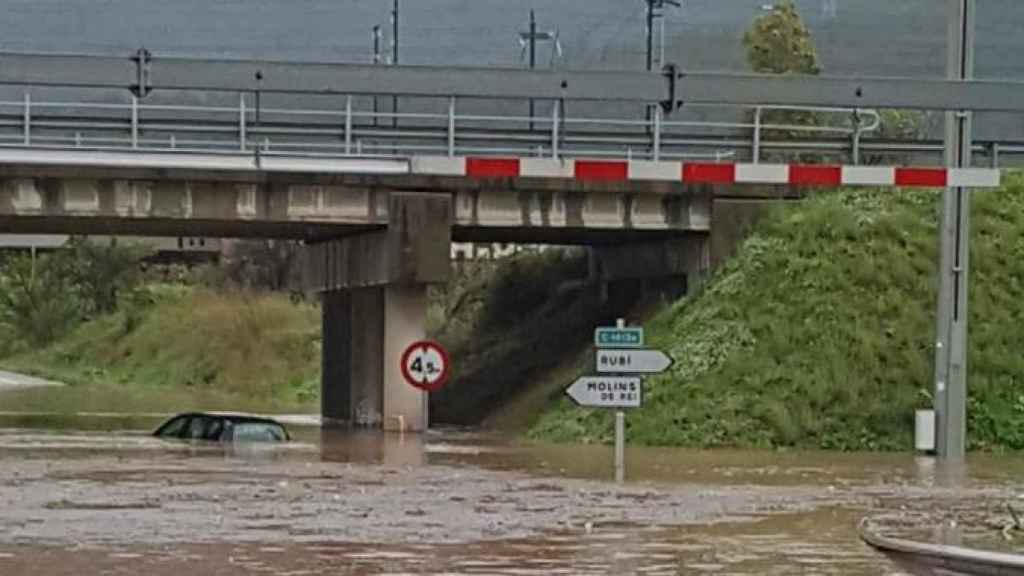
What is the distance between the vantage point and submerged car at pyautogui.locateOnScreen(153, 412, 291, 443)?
37.2m

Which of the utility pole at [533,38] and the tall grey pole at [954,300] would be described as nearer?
the tall grey pole at [954,300]

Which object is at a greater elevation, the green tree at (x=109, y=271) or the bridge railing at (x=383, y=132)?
the bridge railing at (x=383, y=132)

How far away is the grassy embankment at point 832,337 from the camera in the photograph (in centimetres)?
3794

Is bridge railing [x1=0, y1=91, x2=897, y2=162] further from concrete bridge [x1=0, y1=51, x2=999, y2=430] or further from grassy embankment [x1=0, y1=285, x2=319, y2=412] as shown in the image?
grassy embankment [x1=0, y1=285, x2=319, y2=412]

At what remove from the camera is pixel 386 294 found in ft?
143

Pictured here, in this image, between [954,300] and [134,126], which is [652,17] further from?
[954,300]

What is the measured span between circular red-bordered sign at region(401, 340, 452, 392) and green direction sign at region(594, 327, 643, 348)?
34.5ft

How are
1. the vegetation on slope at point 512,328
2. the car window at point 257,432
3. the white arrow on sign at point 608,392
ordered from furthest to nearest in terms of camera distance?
the vegetation on slope at point 512,328, the car window at point 257,432, the white arrow on sign at point 608,392

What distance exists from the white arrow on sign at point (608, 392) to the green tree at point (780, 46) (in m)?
26.9

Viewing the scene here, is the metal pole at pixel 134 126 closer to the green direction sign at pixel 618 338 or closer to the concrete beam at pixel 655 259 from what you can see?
the concrete beam at pixel 655 259

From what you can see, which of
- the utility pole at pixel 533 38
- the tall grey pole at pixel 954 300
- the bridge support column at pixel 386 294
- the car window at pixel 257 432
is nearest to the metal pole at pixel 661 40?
the utility pole at pixel 533 38

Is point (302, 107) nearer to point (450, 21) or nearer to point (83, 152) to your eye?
point (450, 21)

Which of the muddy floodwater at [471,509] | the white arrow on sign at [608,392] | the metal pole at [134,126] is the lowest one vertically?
the muddy floodwater at [471,509]

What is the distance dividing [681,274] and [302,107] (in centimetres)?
1007
